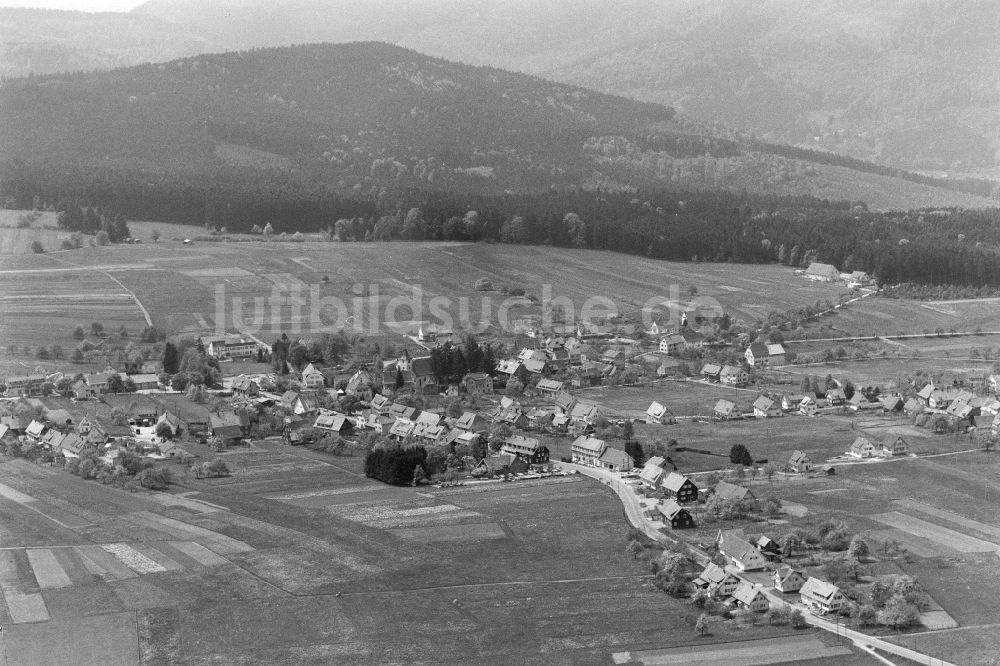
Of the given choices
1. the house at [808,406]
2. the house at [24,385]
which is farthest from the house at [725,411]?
the house at [24,385]

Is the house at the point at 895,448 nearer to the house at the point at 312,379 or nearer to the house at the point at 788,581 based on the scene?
the house at the point at 788,581

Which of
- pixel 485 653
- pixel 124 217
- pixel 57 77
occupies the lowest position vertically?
pixel 485 653

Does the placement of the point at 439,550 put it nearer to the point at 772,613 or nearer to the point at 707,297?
the point at 772,613

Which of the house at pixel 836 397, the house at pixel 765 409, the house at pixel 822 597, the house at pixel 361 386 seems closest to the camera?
the house at pixel 822 597

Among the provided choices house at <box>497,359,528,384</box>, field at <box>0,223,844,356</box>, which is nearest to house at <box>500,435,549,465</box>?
house at <box>497,359,528,384</box>

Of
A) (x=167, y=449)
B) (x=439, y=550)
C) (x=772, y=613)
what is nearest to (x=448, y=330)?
(x=167, y=449)

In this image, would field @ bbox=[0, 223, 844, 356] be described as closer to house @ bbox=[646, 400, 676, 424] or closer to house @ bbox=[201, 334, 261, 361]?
house @ bbox=[201, 334, 261, 361]
